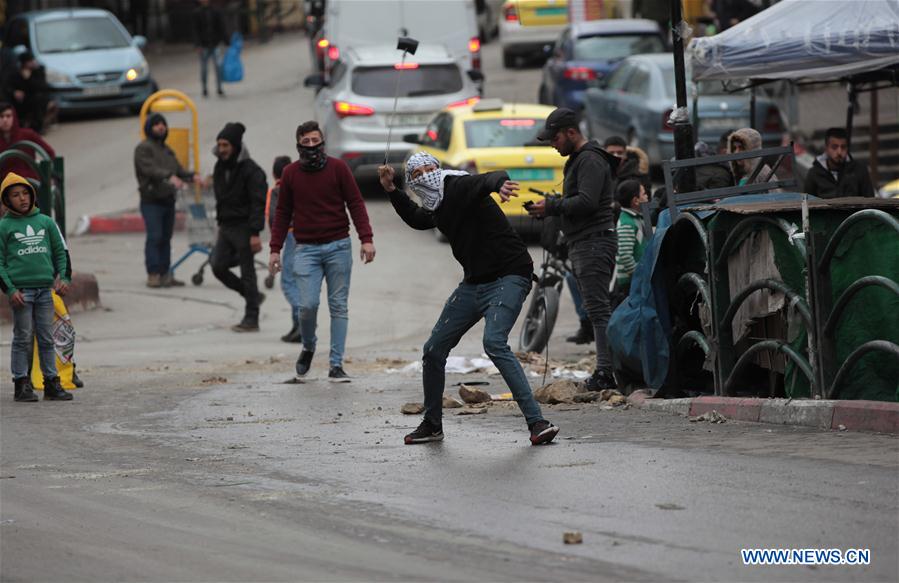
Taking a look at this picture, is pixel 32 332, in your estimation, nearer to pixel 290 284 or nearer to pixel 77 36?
pixel 290 284

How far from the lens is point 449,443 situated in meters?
9.20

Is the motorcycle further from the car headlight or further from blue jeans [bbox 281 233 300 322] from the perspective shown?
the car headlight

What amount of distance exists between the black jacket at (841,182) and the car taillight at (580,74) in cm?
1385

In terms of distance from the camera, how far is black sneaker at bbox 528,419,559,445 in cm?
882

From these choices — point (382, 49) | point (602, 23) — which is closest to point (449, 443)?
point (382, 49)

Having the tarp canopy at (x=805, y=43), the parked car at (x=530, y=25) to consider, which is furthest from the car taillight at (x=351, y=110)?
the parked car at (x=530, y=25)

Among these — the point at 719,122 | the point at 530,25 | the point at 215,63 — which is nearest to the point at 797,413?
the point at 719,122

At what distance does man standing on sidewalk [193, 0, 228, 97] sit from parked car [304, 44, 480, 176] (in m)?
9.37

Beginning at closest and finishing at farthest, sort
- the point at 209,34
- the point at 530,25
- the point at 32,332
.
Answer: the point at 32,332, the point at 209,34, the point at 530,25

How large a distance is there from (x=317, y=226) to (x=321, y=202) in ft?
0.62

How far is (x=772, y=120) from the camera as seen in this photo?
22.7m

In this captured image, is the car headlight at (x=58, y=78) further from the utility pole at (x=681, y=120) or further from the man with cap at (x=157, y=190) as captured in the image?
the utility pole at (x=681, y=120)

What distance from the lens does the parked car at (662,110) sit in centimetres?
2256

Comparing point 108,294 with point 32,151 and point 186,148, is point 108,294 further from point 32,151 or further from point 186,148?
point 186,148
